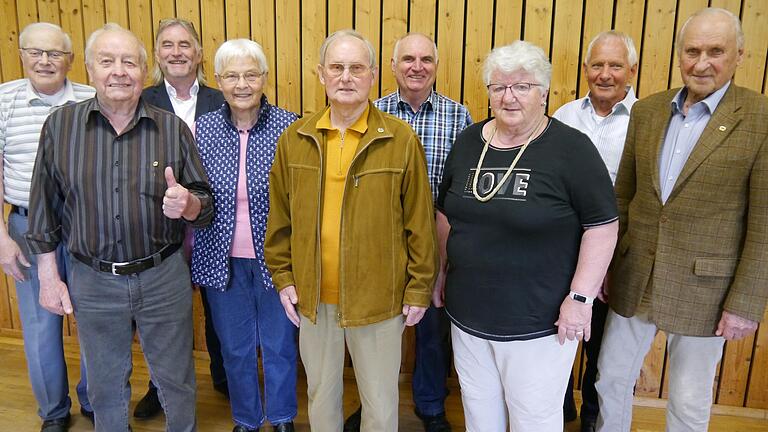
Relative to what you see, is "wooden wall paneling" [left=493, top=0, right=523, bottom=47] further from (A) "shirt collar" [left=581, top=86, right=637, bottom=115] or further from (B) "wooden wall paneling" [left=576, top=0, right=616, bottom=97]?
(A) "shirt collar" [left=581, top=86, right=637, bottom=115]

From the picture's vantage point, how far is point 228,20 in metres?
3.57

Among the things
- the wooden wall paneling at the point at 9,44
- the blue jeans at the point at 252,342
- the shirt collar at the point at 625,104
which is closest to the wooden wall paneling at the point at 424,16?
the shirt collar at the point at 625,104

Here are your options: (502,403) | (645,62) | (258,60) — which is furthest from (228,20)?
(502,403)

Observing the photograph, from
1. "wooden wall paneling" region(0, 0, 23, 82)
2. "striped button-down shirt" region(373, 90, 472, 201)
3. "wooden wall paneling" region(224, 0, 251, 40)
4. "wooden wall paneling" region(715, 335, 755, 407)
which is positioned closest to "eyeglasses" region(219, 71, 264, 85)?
"striped button-down shirt" region(373, 90, 472, 201)

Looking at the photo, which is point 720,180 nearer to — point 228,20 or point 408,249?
point 408,249

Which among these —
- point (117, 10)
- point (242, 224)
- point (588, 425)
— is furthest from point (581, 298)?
point (117, 10)

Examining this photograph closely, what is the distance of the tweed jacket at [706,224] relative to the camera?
6.32ft

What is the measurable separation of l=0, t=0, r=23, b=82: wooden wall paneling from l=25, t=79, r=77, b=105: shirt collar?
4.76 feet

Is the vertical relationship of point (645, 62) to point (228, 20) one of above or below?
below

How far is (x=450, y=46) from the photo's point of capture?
3352mm

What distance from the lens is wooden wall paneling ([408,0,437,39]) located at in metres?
3.32

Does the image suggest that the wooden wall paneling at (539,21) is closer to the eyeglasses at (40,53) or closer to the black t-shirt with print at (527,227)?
the black t-shirt with print at (527,227)

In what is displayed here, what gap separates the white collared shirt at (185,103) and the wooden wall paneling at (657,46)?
2518mm

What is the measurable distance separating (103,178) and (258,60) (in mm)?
832
